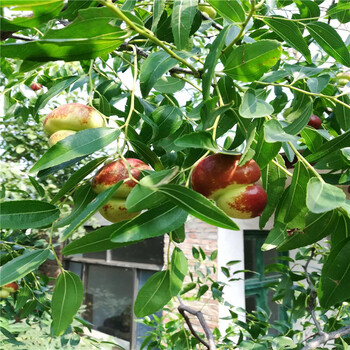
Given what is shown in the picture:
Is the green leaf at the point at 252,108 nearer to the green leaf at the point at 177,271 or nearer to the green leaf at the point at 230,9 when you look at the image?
the green leaf at the point at 230,9

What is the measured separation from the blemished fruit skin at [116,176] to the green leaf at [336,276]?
0.28 m

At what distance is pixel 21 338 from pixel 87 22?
8.35 ft

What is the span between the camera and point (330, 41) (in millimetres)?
611

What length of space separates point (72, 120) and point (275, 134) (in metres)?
0.34

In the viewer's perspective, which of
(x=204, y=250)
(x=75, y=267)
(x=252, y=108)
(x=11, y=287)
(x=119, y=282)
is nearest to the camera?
(x=252, y=108)

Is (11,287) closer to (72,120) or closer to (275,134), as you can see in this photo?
(72,120)

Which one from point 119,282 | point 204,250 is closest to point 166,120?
point 204,250

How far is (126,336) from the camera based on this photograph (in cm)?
417

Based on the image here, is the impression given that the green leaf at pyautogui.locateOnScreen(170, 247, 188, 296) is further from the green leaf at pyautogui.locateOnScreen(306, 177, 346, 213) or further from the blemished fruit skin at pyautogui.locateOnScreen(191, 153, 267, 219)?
the green leaf at pyautogui.locateOnScreen(306, 177, 346, 213)

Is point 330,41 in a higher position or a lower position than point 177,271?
higher

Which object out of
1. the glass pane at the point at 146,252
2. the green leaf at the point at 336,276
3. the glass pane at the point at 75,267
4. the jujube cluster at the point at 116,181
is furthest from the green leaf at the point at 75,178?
the glass pane at the point at 75,267

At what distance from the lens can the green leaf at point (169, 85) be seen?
66cm

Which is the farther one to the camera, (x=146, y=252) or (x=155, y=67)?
(x=146, y=252)

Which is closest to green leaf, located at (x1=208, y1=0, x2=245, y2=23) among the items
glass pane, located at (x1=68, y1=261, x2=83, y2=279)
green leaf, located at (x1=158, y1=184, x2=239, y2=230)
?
green leaf, located at (x1=158, y1=184, x2=239, y2=230)
